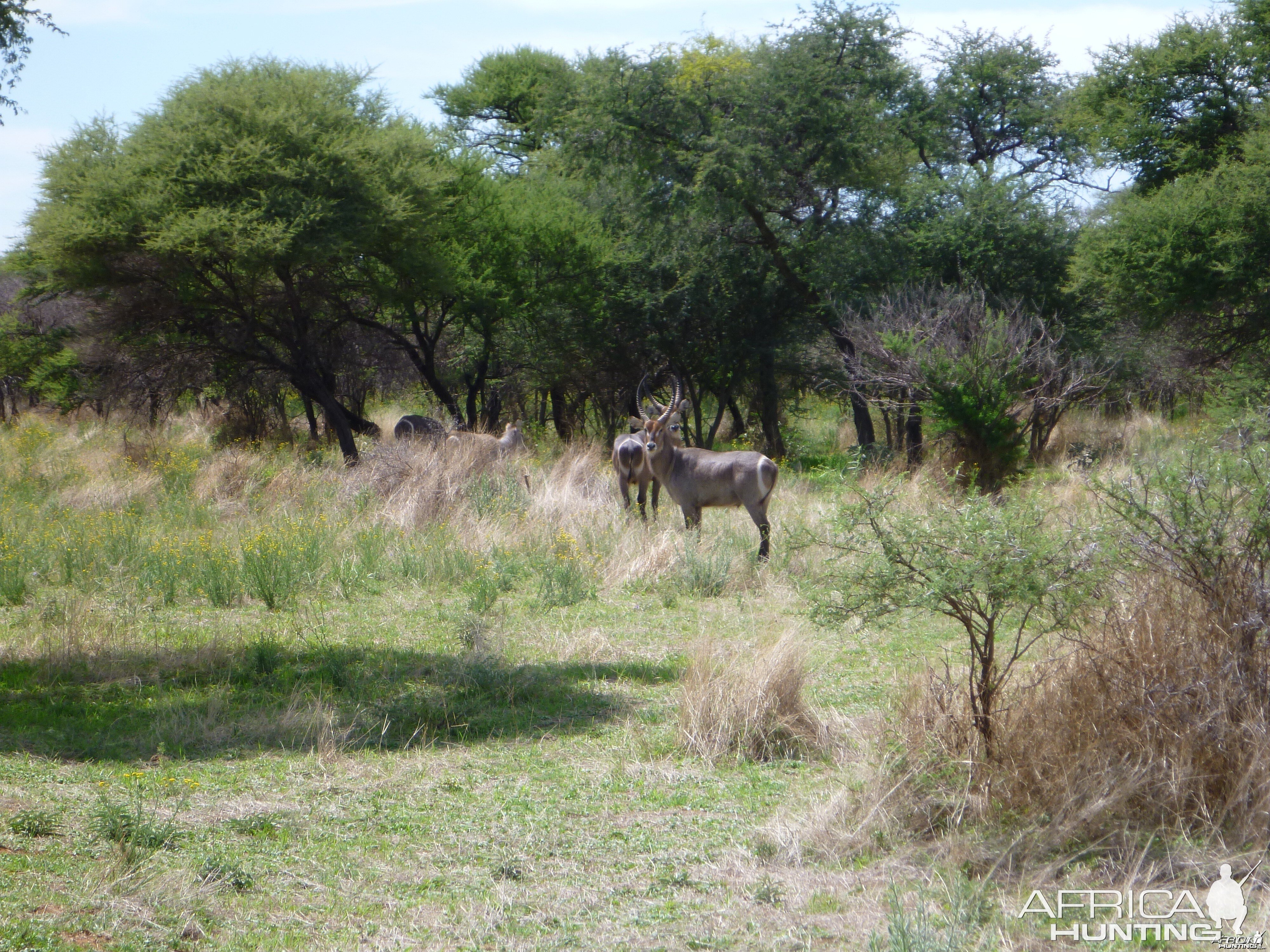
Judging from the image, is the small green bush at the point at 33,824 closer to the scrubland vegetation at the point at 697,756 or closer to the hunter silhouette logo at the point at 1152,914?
the scrubland vegetation at the point at 697,756

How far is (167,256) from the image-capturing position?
17750 mm

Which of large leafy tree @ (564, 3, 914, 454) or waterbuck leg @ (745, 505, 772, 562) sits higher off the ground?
large leafy tree @ (564, 3, 914, 454)

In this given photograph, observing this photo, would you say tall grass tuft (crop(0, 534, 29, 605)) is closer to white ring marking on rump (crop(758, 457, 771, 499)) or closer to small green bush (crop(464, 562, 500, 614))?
small green bush (crop(464, 562, 500, 614))

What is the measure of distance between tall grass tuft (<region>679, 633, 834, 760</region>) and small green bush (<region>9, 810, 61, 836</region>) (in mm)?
2948

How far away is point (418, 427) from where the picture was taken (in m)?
17.8

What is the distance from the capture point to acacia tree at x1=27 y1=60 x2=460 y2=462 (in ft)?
57.3

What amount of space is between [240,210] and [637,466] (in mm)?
8883

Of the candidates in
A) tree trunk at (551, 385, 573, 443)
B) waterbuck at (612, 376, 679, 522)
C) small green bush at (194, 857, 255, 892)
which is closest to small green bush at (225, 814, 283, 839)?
small green bush at (194, 857, 255, 892)

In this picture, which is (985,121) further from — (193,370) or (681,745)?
(681,745)

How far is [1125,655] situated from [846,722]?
1692 millimetres

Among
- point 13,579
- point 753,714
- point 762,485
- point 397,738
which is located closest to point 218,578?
point 13,579

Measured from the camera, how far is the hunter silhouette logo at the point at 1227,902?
3672 mm

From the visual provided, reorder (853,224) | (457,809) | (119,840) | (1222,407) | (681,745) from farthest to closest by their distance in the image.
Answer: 1. (853,224)
2. (1222,407)
3. (681,745)
4. (457,809)
5. (119,840)

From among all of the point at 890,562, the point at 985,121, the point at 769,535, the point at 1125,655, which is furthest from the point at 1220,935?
the point at 985,121
